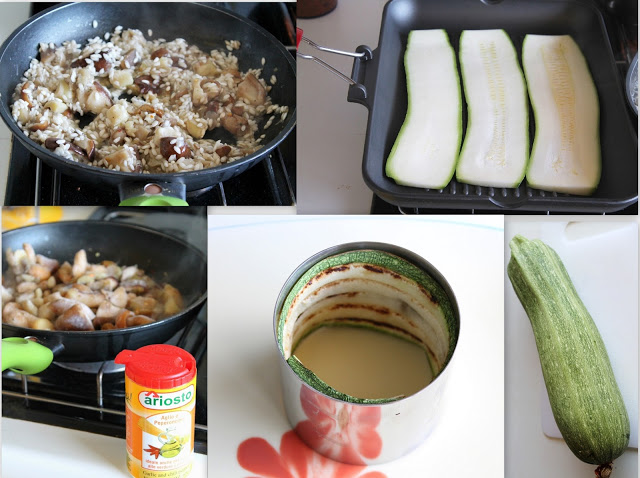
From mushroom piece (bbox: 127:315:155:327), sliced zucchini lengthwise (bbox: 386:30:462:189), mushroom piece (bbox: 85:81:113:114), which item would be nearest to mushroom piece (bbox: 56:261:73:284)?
mushroom piece (bbox: 127:315:155:327)

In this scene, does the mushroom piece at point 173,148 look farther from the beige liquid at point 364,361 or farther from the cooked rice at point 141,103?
the beige liquid at point 364,361

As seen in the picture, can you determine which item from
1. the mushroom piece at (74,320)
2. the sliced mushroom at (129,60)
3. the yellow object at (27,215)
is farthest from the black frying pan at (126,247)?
the sliced mushroom at (129,60)

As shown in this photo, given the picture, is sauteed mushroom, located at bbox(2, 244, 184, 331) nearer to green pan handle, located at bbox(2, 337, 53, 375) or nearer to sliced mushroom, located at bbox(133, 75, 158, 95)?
green pan handle, located at bbox(2, 337, 53, 375)

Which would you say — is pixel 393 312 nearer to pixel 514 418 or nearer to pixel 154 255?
pixel 514 418

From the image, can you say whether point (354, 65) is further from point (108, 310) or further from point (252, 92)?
point (108, 310)

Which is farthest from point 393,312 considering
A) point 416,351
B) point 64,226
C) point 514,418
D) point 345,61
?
point 64,226
